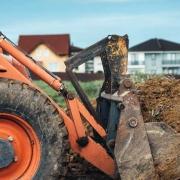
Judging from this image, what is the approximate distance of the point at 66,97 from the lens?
23.0 ft

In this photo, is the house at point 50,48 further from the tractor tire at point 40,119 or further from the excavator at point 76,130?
the tractor tire at point 40,119

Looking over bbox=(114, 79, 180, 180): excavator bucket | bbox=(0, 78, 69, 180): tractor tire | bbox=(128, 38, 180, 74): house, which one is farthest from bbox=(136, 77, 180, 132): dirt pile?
bbox=(128, 38, 180, 74): house

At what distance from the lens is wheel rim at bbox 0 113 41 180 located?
6.71 m

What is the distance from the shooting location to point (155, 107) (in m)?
8.37

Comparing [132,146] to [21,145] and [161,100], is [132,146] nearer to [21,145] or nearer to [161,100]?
[21,145]

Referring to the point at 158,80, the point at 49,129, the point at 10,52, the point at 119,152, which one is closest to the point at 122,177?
the point at 119,152

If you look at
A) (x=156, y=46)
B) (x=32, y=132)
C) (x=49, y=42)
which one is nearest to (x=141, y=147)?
(x=32, y=132)

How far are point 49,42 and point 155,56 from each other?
2298cm

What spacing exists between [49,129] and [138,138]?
37.3 inches

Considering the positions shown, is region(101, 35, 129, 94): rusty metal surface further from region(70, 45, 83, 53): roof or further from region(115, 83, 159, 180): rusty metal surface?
region(70, 45, 83, 53): roof

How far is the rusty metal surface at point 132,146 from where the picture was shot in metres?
6.82

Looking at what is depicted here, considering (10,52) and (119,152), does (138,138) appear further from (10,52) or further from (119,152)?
(10,52)

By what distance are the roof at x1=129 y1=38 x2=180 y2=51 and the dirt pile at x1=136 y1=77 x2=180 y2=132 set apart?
110019 mm

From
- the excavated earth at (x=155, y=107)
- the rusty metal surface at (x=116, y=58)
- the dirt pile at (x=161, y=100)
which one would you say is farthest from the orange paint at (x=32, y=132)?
the dirt pile at (x=161, y=100)
